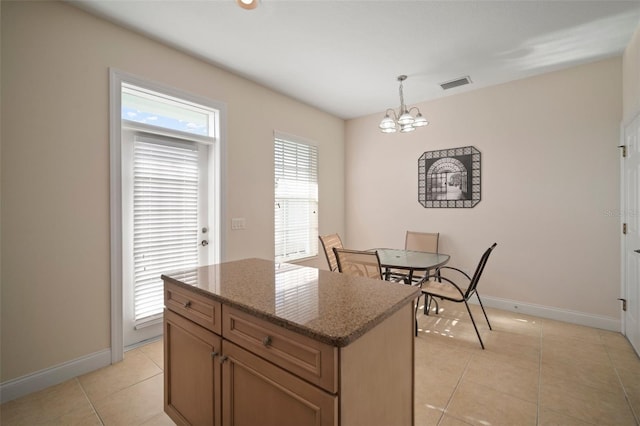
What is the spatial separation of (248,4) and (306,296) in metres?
2.15

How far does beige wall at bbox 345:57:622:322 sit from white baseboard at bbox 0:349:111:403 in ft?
12.5

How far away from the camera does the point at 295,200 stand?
13.7 ft

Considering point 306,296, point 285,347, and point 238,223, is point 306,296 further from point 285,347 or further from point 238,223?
point 238,223

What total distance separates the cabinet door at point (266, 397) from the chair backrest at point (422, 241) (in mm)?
3305

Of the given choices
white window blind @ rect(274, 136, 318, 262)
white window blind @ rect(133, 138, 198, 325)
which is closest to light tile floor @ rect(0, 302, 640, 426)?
white window blind @ rect(133, 138, 198, 325)

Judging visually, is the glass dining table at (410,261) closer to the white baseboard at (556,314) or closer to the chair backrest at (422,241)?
the chair backrest at (422,241)

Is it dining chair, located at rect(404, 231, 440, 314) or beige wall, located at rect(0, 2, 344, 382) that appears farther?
dining chair, located at rect(404, 231, 440, 314)

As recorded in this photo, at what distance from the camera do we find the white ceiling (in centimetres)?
221

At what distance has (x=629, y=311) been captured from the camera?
8.89ft

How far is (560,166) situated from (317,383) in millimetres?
3720

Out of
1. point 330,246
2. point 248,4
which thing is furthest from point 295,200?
point 248,4

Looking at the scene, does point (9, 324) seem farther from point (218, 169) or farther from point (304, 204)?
point (304, 204)

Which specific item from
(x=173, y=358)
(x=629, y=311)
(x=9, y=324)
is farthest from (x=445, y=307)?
(x=9, y=324)

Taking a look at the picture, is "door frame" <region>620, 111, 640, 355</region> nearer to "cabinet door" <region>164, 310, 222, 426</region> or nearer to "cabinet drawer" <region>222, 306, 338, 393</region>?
"cabinet drawer" <region>222, 306, 338, 393</region>
